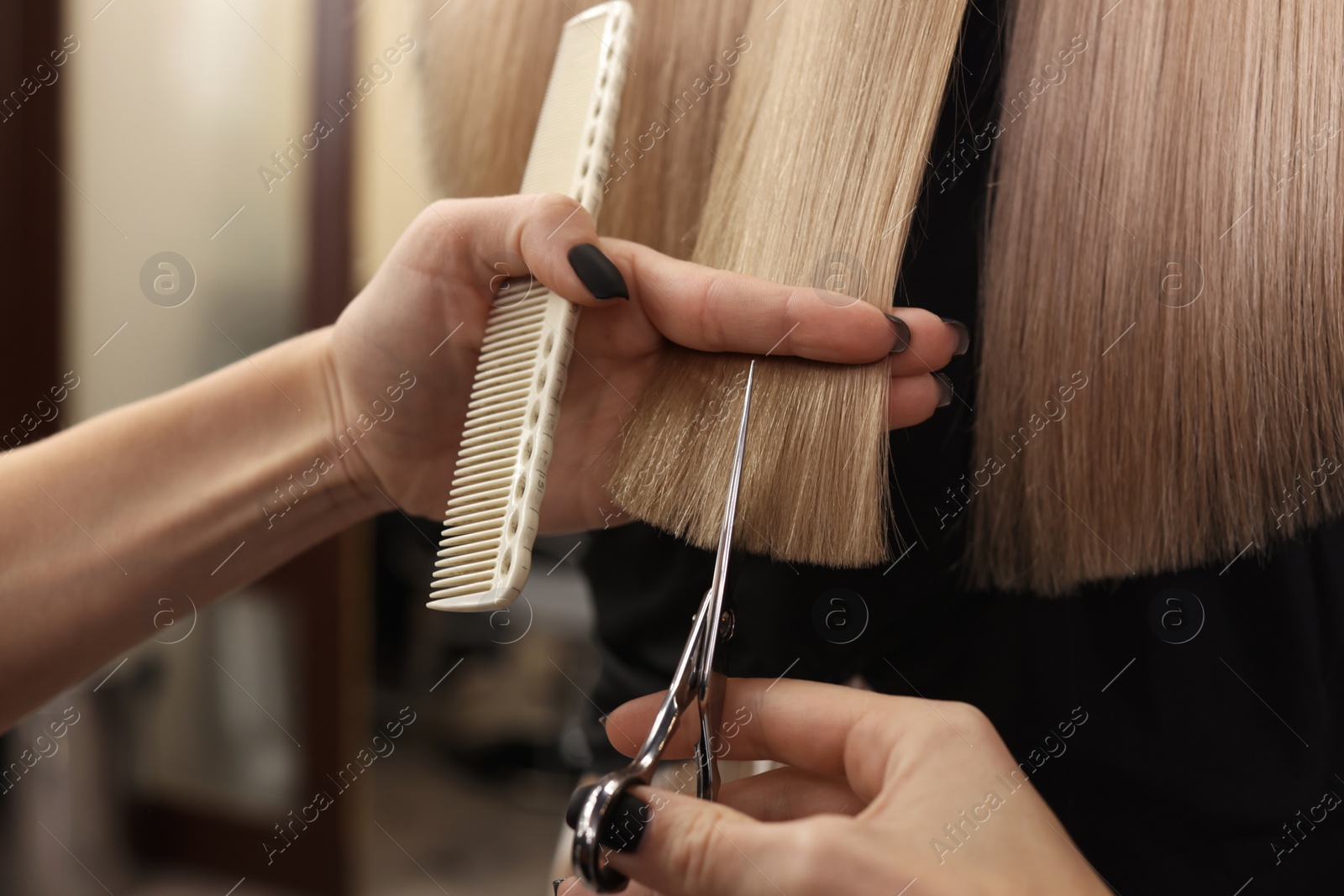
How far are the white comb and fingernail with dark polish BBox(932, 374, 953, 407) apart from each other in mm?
178

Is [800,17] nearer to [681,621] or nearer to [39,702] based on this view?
[681,621]

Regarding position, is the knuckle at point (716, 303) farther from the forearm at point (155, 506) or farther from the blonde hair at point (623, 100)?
the forearm at point (155, 506)

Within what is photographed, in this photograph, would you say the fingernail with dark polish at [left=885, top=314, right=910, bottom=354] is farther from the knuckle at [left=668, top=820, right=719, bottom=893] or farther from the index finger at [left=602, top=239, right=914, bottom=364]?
the knuckle at [left=668, top=820, right=719, bottom=893]

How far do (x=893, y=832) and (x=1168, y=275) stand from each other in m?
0.28

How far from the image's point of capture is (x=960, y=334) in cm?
40

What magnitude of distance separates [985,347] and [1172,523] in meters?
0.12

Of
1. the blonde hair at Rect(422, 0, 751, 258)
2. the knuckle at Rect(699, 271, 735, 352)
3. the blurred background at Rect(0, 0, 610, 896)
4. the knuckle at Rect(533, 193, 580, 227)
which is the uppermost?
the blonde hair at Rect(422, 0, 751, 258)

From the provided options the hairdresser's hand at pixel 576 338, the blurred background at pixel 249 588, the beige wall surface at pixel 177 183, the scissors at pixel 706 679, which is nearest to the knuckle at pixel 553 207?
the hairdresser's hand at pixel 576 338

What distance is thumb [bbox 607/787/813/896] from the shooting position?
0.84 feet


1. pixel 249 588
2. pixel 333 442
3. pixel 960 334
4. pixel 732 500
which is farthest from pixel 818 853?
pixel 249 588

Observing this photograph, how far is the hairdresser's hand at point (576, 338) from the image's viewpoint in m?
0.37

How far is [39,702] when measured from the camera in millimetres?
489

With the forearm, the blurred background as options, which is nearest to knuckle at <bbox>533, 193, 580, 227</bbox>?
the forearm

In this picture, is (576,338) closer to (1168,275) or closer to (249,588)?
(1168,275)
